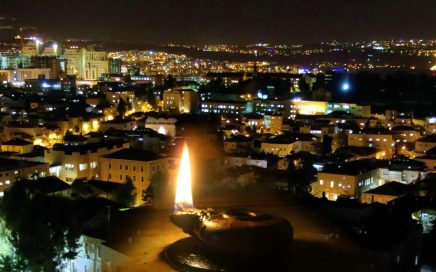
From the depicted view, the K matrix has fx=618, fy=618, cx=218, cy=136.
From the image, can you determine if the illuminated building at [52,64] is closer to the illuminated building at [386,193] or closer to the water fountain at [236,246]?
the illuminated building at [386,193]

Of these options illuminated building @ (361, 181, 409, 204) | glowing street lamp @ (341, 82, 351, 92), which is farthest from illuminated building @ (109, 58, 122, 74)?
illuminated building @ (361, 181, 409, 204)

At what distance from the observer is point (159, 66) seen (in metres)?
58.9

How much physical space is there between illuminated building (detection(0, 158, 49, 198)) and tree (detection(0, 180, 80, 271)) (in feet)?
16.8

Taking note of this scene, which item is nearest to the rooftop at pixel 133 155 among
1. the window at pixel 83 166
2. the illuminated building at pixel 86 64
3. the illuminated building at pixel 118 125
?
the window at pixel 83 166

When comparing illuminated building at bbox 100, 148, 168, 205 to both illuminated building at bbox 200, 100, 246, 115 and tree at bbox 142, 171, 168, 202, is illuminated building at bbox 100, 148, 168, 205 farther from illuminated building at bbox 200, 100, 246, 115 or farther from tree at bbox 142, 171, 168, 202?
illuminated building at bbox 200, 100, 246, 115

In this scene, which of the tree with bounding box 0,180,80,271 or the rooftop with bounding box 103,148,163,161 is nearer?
the tree with bounding box 0,180,80,271

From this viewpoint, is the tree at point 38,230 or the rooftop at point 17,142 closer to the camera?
the tree at point 38,230

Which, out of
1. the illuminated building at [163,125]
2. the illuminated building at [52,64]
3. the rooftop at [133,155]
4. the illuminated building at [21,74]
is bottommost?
the rooftop at [133,155]

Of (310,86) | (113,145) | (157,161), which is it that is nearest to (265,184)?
(157,161)

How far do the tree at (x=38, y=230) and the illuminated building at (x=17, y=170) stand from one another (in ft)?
16.8

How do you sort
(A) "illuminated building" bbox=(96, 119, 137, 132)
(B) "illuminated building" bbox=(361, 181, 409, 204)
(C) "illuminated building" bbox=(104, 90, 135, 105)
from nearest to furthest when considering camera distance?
(B) "illuminated building" bbox=(361, 181, 409, 204) → (A) "illuminated building" bbox=(96, 119, 137, 132) → (C) "illuminated building" bbox=(104, 90, 135, 105)

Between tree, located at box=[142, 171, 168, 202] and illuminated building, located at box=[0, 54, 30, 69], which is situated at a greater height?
illuminated building, located at box=[0, 54, 30, 69]

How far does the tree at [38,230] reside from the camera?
19.7ft

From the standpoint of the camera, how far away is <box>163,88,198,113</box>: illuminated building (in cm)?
2475
